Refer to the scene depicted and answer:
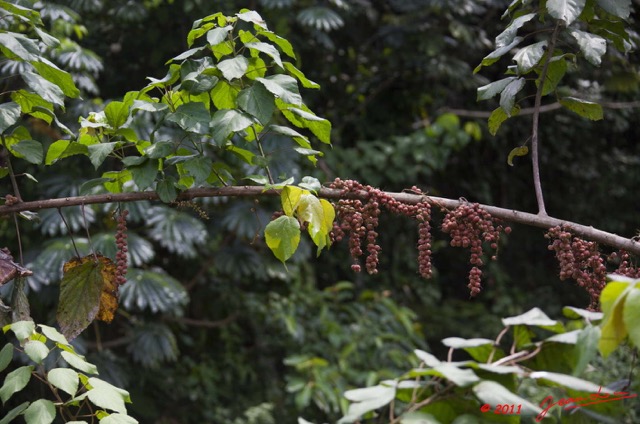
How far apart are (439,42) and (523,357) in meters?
2.84

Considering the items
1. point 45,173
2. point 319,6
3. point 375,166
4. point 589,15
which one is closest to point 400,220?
point 375,166

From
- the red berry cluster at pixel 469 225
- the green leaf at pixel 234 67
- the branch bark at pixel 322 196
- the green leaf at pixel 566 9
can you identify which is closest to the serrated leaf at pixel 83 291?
the branch bark at pixel 322 196

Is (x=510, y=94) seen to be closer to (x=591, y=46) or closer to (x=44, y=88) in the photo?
(x=591, y=46)

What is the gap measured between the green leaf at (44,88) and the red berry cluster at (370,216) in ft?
1.37

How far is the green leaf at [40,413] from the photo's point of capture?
93 centimetres

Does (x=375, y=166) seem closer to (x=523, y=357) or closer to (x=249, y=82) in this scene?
(x=249, y=82)

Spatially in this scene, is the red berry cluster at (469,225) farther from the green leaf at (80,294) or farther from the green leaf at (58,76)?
the green leaf at (58,76)

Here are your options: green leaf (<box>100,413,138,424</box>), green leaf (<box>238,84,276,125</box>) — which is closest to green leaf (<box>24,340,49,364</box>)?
green leaf (<box>100,413,138,424</box>)

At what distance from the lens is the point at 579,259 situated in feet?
Result: 3.33

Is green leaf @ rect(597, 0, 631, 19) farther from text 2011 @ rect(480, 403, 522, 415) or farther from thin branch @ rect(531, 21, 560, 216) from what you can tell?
text 2011 @ rect(480, 403, 522, 415)

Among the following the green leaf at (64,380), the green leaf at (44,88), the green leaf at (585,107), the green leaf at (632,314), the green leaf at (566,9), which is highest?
the green leaf at (566,9)

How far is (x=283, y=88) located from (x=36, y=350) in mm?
455

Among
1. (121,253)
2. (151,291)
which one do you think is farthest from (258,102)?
(151,291)

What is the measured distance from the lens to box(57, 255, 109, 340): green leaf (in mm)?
1126
